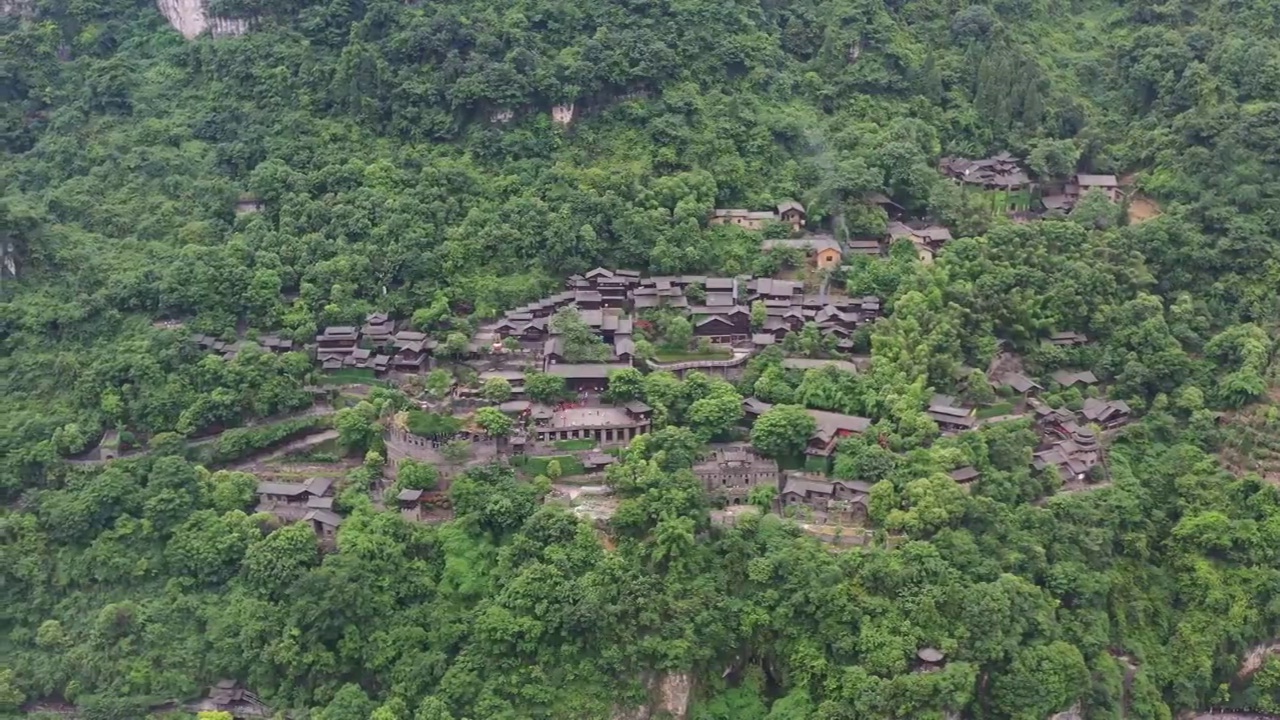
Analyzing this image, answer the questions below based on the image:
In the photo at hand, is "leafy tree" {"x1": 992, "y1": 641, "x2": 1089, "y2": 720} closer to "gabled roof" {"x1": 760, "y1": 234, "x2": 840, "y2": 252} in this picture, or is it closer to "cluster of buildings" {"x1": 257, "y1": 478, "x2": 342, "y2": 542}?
"gabled roof" {"x1": 760, "y1": 234, "x2": 840, "y2": 252}

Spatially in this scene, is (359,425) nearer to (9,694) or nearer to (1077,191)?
(9,694)

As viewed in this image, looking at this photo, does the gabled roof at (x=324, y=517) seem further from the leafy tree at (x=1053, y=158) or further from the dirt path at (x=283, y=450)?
the leafy tree at (x=1053, y=158)

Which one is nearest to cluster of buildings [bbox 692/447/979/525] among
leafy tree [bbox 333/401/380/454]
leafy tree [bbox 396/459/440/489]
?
leafy tree [bbox 396/459/440/489]

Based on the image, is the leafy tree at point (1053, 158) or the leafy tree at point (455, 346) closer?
the leafy tree at point (455, 346)

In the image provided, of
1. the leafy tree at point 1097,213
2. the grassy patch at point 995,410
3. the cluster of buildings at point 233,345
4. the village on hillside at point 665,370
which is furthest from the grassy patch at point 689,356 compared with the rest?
the leafy tree at point 1097,213

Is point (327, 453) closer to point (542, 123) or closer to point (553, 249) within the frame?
point (553, 249)

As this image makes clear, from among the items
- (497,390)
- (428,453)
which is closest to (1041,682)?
(497,390)
